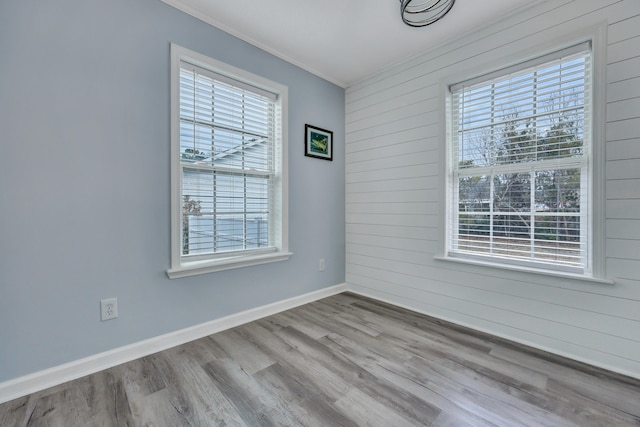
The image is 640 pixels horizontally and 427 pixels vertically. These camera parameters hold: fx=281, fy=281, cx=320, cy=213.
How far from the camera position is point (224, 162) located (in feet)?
8.18

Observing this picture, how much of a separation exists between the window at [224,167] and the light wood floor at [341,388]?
2.43ft

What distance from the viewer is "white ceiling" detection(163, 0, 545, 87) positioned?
2.15m

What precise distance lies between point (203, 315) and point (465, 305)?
2.28 metres

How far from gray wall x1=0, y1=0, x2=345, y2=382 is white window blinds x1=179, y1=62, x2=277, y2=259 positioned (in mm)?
179

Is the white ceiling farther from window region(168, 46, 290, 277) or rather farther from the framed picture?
the framed picture

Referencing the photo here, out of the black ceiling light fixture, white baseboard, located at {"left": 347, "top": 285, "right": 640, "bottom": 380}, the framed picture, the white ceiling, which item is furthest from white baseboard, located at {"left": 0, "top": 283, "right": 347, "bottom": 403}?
the black ceiling light fixture

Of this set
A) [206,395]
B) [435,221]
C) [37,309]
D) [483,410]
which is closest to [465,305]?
[435,221]

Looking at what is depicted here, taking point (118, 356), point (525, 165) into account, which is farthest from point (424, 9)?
point (118, 356)

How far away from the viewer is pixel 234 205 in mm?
2578

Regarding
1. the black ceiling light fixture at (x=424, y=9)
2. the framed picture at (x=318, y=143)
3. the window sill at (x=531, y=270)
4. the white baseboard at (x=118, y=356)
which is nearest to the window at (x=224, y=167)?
the framed picture at (x=318, y=143)

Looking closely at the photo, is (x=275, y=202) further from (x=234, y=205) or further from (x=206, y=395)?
(x=206, y=395)

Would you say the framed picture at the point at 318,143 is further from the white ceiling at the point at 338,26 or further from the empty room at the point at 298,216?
the white ceiling at the point at 338,26

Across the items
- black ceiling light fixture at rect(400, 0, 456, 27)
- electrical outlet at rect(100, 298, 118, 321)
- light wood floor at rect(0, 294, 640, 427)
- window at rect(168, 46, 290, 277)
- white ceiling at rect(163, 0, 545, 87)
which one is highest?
white ceiling at rect(163, 0, 545, 87)

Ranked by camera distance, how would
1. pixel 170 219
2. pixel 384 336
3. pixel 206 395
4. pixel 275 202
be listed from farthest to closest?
1. pixel 275 202
2. pixel 384 336
3. pixel 170 219
4. pixel 206 395
